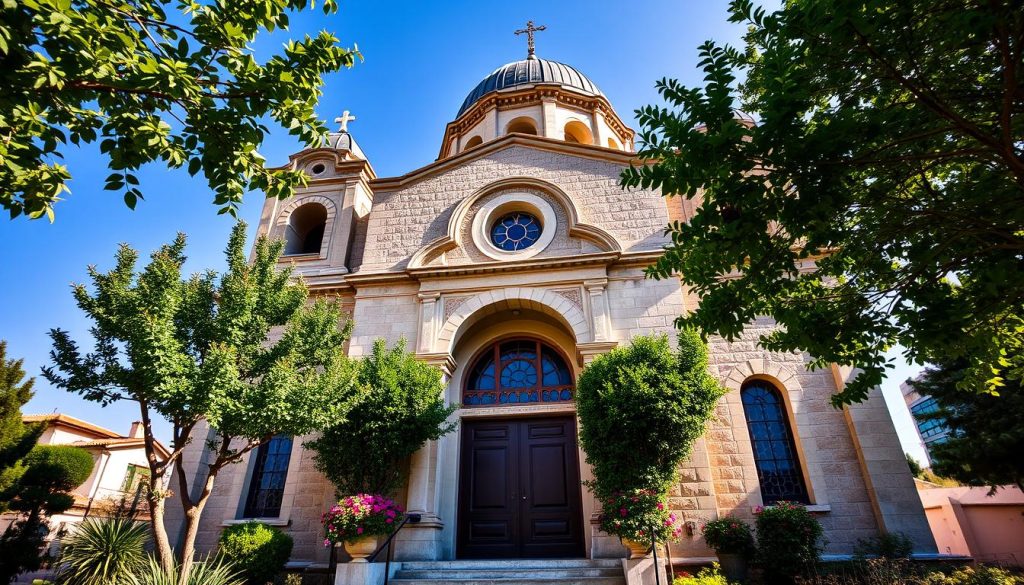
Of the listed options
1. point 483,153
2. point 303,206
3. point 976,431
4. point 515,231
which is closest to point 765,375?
point 976,431

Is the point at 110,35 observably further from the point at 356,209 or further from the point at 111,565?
the point at 356,209

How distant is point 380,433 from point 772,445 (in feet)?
25.5

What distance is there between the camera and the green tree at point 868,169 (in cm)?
363

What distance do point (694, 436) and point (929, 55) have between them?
5.94 metres

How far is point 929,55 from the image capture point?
4.19m

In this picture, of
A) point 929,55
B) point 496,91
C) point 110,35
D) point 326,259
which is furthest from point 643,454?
point 496,91

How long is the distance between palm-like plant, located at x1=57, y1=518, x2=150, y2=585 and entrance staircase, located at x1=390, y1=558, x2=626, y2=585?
4.26 metres

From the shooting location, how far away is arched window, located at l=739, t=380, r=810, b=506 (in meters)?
9.48

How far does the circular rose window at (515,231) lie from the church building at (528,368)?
0.04m

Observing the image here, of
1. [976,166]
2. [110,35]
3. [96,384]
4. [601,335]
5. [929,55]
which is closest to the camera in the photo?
[110,35]

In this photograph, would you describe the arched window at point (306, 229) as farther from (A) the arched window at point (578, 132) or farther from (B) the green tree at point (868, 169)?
(B) the green tree at point (868, 169)

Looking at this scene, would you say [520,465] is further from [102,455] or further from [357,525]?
[102,455]

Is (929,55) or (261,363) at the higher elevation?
(929,55)

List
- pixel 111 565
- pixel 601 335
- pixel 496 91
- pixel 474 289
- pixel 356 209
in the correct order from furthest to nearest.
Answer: pixel 496 91 < pixel 356 209 < pixel 474 289 < pixel 601 335 < pixel 111 565
